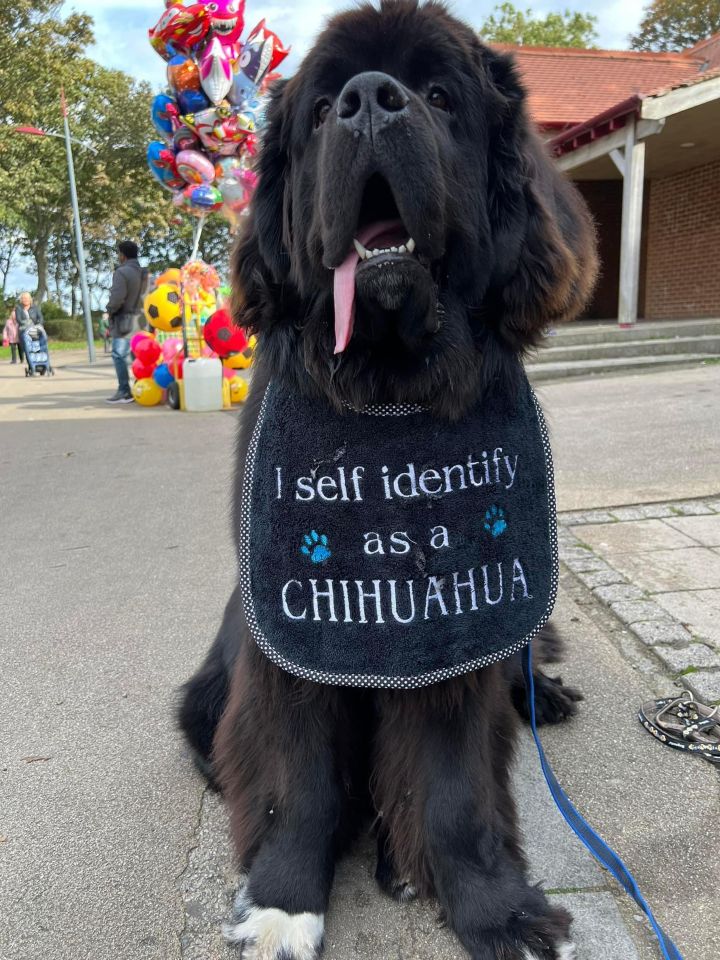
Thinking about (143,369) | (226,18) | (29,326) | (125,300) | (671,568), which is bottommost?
(671,568)

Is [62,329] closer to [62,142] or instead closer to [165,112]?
[62,142]

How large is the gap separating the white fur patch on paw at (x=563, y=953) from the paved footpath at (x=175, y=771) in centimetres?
4

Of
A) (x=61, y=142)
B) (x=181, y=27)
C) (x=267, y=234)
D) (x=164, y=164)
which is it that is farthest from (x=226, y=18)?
(x=61, y=142)

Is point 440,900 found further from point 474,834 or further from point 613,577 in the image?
point 613,577

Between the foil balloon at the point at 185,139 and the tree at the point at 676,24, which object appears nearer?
the foil balloon at the point at 185,139

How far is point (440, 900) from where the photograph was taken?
154 cm

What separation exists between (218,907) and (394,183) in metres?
1.57

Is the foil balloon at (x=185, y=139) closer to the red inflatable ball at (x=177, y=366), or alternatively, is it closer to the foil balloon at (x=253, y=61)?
the foil balloon at (x=253, y=61)

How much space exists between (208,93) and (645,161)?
9074 mm

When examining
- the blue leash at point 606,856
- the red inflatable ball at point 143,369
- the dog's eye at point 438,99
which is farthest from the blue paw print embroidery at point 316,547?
the red inflatable ball at point 143,369

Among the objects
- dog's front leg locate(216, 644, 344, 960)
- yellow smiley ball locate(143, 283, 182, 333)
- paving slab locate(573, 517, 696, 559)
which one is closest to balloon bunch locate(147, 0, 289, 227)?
yellow smiley ball locate(143, 283, 182, 333)

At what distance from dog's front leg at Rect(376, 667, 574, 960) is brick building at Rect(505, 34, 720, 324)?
1089cm

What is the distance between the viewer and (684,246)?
14578mm

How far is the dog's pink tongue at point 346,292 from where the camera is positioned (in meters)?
1.41
